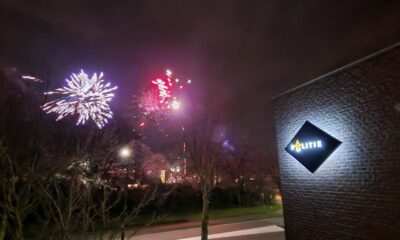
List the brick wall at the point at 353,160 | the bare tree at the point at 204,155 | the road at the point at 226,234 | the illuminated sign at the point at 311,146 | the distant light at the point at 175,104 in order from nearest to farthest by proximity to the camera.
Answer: the brick wall at the point at 353,160, the illuminated sign at the point at 311,146, the bare tree at the point at 204,155, the road at the point at 226,234, the distant light at the point at 175,104

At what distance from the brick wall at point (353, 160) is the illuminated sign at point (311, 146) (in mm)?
173

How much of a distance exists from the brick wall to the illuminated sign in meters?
0.17

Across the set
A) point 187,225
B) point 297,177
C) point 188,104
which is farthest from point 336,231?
point 187,225

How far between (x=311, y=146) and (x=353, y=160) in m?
1.62

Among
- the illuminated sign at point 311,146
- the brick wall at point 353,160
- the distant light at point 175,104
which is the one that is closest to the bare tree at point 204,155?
the distant light at point 175,104

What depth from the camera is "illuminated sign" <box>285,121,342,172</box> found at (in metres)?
→ 9.14

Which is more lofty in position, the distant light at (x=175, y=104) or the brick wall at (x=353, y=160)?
the distant light at (x=175, y=104)

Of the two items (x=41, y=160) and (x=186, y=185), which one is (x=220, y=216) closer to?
(x=186, y=185)

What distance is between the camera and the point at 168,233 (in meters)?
20.6

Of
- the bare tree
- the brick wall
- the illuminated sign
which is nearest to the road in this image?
the bare tree

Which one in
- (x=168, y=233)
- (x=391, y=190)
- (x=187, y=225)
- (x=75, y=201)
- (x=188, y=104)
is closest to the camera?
(x=75, y=201)

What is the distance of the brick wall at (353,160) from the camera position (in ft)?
24.6

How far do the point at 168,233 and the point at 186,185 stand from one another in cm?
1276

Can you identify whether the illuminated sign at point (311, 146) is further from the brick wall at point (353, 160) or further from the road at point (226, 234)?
the road at point (226, 234)
